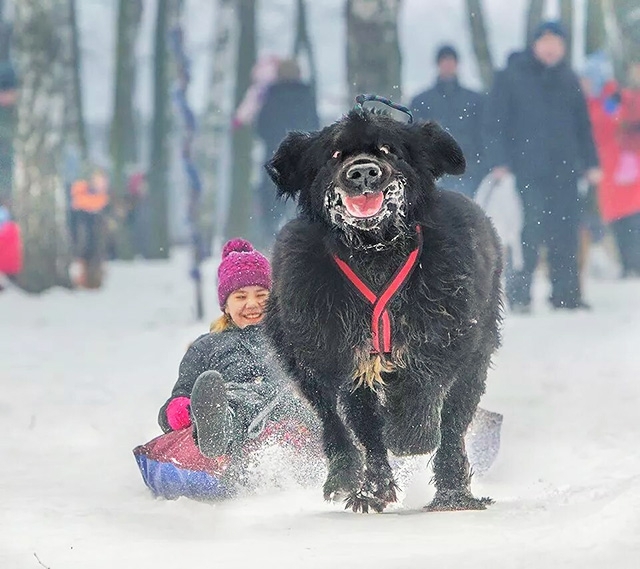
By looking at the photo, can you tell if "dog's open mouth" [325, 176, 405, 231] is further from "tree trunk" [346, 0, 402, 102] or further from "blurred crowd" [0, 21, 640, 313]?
"tree trunk" [346, 0, 402, 102]

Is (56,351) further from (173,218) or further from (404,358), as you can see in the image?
(173,218)

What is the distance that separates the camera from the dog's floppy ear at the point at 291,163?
3882 millimetres

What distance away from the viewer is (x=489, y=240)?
13.9 ft

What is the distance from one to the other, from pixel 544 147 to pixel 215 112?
39.4 feet

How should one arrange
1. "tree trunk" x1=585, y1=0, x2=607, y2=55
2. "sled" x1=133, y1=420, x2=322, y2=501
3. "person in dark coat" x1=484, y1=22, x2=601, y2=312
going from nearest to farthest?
"sled" x1=133, y1=420, x2=322, y2=501, "person in dark coat" x1=484, y1=22, x2=601, y2=312, "tree trunk" x1=585, y1=0, x2=607, y2=55

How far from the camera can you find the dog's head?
3619 millimetres

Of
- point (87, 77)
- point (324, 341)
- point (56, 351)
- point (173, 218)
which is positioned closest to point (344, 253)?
point (324, 341)

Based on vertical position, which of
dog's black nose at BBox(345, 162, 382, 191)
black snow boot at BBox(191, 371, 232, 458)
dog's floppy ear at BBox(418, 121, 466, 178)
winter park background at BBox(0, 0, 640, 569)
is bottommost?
winter park background at BBox(0, 0, 640, 569)

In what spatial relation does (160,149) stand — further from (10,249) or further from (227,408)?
(227,408)

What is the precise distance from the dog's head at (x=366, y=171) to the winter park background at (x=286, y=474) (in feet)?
2.80

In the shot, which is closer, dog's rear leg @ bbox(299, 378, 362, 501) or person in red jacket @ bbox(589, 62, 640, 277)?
dog's rear leg @ bbox(299, 378, 362, 501)

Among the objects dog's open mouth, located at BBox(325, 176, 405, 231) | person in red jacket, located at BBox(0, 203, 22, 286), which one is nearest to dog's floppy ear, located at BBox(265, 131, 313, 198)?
dog's open mouth, located at BBox(325, 176, 405, 231)

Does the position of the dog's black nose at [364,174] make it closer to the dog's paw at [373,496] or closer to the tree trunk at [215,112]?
the dog's paw at [373,496]

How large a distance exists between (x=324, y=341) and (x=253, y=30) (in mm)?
14308
